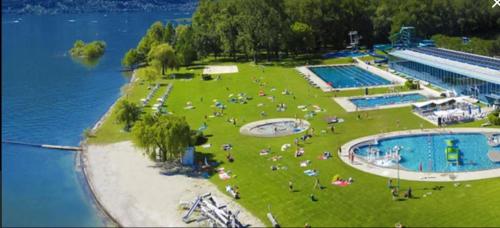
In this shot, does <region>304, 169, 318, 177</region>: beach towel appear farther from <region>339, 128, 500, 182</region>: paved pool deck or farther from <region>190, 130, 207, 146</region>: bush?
<region>190, 130, 207, 146</region>: bush

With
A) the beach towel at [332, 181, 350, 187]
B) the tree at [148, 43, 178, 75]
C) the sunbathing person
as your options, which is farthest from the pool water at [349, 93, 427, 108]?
the tree at [148, 43, 178, 75]

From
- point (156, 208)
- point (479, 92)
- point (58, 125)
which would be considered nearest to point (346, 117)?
point (479, 92)

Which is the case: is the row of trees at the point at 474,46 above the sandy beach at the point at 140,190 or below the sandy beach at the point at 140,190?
above

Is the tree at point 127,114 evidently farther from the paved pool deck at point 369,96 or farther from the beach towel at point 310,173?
the paved pool deck at point 369,96

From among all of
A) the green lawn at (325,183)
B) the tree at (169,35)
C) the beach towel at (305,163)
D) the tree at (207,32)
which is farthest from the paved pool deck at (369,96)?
the tree at (169,35)

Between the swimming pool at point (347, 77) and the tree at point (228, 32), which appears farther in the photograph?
the tree at point (228, 32)

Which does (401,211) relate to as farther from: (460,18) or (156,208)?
(460,18)
